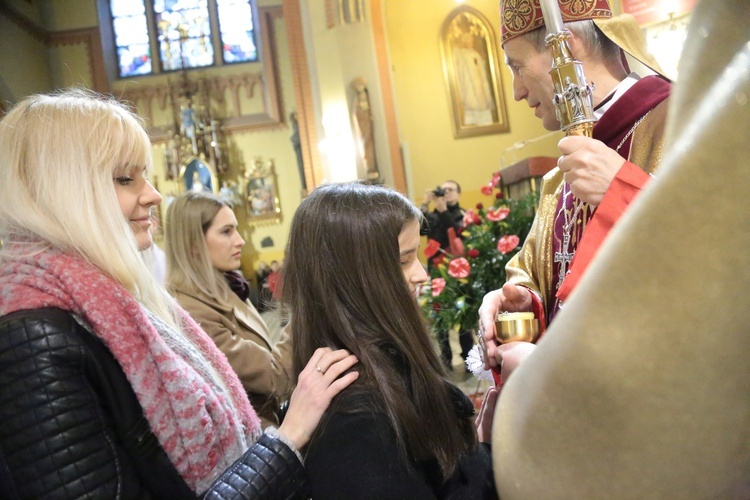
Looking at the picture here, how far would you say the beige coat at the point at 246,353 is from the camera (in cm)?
252

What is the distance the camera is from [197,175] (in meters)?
14.6

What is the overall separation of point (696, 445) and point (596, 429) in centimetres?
4

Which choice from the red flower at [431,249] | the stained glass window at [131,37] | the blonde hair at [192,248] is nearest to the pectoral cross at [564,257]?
the blonde hair at [192,248]

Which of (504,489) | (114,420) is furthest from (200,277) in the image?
(504,489)

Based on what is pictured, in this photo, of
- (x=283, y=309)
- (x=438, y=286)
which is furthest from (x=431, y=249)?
(x=283, y=309)

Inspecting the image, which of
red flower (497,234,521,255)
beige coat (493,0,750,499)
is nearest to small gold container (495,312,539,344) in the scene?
beige coat (493,0,750,499)

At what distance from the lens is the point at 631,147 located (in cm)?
153

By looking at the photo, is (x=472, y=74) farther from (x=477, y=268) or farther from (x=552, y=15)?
(x=552, y=15)

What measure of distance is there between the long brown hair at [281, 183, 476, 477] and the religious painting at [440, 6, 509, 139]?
9155 mm

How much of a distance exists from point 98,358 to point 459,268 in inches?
92.4

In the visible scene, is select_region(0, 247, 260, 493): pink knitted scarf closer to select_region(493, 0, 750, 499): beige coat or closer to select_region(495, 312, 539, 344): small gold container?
select_region(495, 312, 539, 344): small gold container

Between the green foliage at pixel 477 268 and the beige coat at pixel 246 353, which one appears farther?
the green foliage at pixel 477 268

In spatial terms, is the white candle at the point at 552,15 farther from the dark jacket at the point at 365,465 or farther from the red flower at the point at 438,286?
the red flower at the point at 438,286

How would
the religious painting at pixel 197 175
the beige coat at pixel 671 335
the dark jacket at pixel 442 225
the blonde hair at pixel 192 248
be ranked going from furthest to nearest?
the religious painting at pixel 197 175, the dark jacket at pixel 442 225, the blonde hair at pixel 192 248, the beige coat at pixel 671 335
